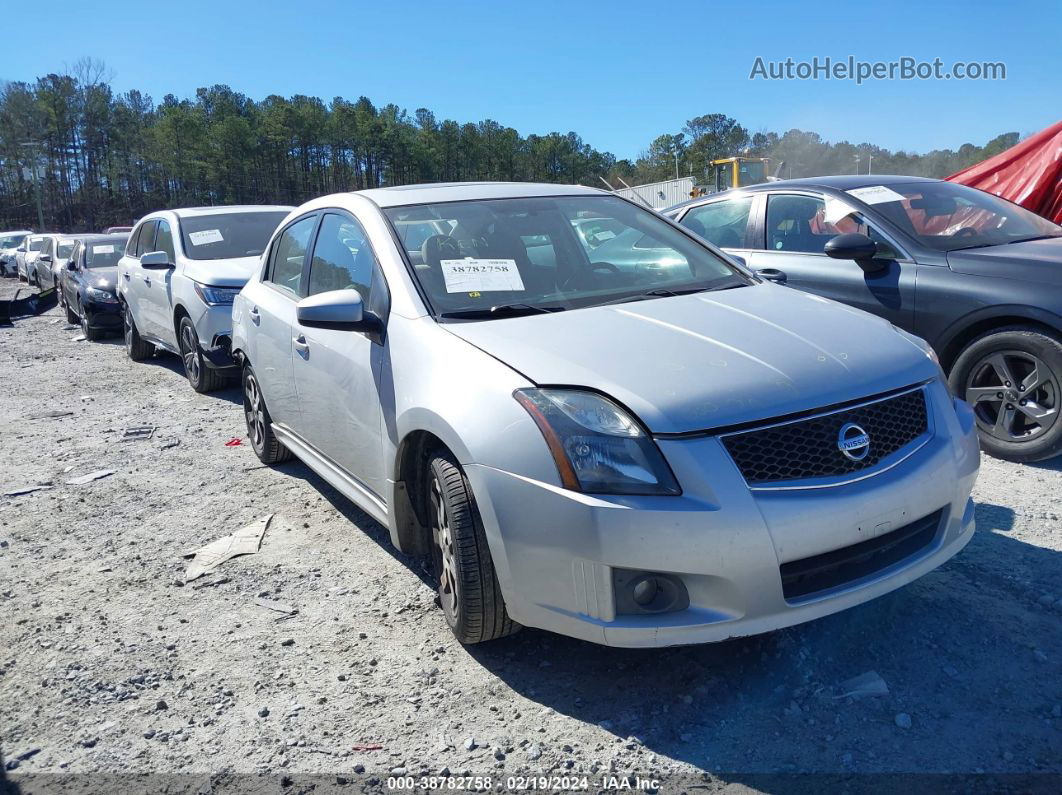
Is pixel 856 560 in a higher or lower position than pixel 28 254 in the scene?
lower

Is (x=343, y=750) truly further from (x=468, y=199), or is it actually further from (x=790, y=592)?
(x=468, y=199)

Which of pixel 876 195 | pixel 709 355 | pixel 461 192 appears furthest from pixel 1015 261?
pixel 461 192

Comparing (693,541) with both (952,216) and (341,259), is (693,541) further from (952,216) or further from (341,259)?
(952,216)

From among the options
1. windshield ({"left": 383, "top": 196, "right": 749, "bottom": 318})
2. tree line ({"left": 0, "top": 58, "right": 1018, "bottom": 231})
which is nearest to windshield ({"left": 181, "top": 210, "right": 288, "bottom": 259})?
windshield ({"left": 383, "top": 196, "right": 749, "bottom": 318})

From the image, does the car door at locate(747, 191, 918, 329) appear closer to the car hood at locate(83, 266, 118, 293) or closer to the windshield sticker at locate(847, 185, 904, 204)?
the windshield sticker at locate(847, 185, 904, 204)

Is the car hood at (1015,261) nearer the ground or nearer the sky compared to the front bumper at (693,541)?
nearer the sky

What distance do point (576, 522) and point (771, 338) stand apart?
1020 millimetres

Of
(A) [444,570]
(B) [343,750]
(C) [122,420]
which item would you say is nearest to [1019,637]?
(A) [444,570]

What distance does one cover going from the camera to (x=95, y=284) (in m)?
12.4

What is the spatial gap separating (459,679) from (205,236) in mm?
6916

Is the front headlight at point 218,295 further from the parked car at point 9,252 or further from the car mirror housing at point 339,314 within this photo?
the parked car at point 9,252

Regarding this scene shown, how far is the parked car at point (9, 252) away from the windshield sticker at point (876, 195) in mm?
33873

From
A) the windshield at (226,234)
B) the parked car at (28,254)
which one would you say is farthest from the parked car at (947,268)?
the parked car at (28,254)

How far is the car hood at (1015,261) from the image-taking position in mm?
4492
